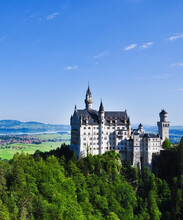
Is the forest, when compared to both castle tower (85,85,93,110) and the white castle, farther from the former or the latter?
castle tower (85,85,93,110)

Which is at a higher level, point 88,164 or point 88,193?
point 88,164

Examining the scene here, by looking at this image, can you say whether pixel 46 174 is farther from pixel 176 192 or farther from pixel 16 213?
pixel 176 192

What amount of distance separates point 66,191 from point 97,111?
127 feet

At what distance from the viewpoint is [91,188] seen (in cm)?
8225

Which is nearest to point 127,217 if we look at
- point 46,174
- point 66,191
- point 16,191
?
point 66,191

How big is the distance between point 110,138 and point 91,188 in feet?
79.5

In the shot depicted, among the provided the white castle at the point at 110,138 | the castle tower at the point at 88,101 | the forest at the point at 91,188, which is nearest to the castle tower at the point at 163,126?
the forest at the point at 91,188

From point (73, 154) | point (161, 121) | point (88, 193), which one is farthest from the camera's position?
point (161, 121)

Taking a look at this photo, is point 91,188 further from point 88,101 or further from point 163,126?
point 163,126

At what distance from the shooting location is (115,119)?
104 meters

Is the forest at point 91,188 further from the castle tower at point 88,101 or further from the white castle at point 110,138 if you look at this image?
the castle tower at point 88,101

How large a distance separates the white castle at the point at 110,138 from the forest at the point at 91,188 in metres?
3.43

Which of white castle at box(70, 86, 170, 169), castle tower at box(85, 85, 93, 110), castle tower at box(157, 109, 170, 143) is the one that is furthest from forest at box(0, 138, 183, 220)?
castle tower at box(85, 85, 93, 110)

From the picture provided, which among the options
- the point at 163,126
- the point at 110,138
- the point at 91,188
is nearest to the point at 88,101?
the point at 110,138
